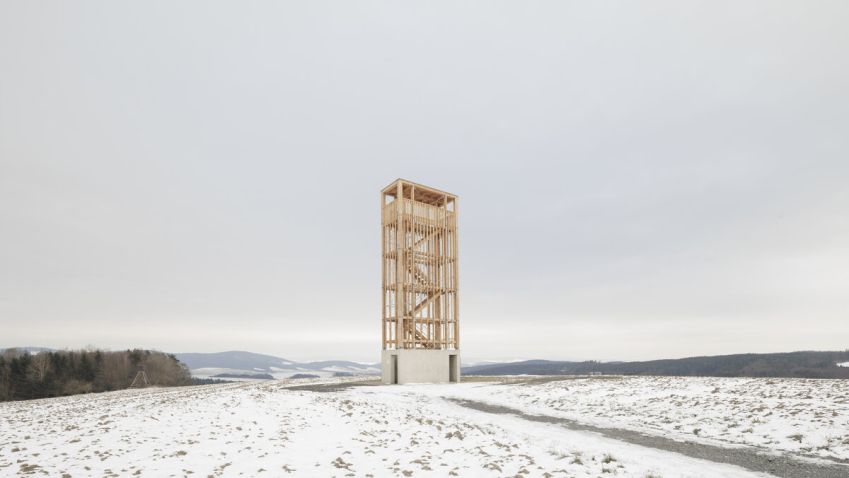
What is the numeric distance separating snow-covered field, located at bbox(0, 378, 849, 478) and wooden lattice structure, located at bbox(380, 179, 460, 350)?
63.8ft

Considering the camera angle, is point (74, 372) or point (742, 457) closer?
point (742, 457)

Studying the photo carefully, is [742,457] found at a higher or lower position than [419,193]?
lower

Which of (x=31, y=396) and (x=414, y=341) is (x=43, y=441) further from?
(x=31, y=396)

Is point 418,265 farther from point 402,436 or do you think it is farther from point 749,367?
point 749,367

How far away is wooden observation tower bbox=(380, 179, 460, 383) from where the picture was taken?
3938 cm

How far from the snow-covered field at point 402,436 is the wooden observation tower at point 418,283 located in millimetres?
17990

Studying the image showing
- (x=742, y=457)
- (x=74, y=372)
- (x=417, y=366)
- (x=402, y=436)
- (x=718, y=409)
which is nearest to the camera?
(x=742, y=457)

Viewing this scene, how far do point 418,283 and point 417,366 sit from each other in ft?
23.8

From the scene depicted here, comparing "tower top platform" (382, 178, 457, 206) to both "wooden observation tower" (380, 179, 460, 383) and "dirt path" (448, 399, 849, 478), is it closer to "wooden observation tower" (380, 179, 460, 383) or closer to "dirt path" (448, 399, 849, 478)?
"wooden observation tower" (380, 179, 460, 383)

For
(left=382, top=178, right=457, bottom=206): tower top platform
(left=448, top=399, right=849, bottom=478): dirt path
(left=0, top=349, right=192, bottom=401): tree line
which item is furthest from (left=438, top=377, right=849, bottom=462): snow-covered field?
(left=0, top=349, right=192, bottom=401): tree line

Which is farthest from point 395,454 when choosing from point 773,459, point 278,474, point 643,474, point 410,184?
point 410,184

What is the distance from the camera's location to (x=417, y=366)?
39.0 m

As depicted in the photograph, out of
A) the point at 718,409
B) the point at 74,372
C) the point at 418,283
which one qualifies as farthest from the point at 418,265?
the point at 74,372

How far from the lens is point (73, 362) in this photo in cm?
6988
